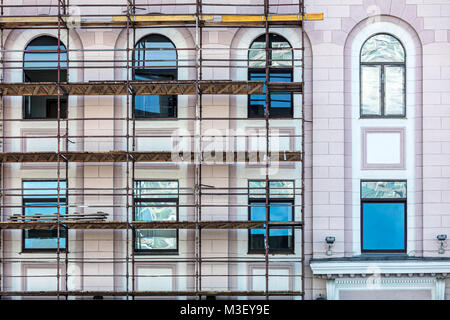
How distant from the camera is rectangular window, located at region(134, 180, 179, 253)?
11750 millimetres

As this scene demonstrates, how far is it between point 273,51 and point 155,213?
464 centimetres

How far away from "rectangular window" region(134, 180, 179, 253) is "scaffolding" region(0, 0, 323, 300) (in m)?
0.21

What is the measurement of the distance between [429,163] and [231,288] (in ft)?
17.2

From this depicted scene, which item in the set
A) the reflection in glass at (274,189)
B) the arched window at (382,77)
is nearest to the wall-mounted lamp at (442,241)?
the arched window at (382,77)

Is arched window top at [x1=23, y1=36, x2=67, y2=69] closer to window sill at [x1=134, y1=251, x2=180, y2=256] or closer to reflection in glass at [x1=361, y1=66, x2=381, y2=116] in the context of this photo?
window sill at [x1=134, y1=251, x2=180, y2=256]

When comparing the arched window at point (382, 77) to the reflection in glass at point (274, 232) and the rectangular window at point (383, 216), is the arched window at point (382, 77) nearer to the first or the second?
the rectangular window at point (383, 216)

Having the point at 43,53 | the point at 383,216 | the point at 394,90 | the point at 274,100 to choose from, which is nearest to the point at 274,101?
the point at 274,100

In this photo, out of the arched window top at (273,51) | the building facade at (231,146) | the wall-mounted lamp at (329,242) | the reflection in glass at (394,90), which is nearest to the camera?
the wall-mounted lamp at (329,242)

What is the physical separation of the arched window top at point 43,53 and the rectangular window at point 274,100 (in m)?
4.44

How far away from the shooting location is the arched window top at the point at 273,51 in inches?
468

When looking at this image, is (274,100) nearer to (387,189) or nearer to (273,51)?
(273,51)

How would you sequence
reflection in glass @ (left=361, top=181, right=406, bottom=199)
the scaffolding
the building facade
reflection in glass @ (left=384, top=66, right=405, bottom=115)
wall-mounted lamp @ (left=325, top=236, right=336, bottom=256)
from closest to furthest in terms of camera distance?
the scaffolding, wall-mounted lamp @ (left=325, top=236, right=336, bottom=256), the building facade, reflection in glass @ (left=361, top=181, right=406, bottom=199), reflection in glass @ (left=384, top=66, right=405, bottom=115)

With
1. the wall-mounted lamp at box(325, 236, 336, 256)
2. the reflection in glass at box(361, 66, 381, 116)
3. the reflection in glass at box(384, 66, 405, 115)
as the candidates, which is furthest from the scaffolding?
the reflection in glass at box(384, 66, 405, 115)

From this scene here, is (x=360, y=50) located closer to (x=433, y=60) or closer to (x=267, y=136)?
(x=433, y=60)
